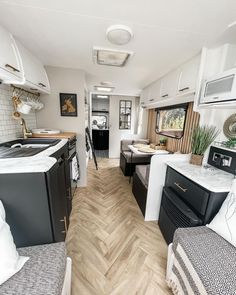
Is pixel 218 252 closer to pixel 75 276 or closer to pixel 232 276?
pixel 232 276

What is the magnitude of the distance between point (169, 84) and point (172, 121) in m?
0.66

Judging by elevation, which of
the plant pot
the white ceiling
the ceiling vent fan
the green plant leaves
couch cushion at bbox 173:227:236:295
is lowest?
couch cushion at bbox 173:227:236:295

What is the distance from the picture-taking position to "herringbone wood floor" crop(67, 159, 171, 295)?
1.16 m

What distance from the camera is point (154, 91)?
9.05 ft

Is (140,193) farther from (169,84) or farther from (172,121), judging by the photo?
(169,84)

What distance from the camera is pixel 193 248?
0.90 meters

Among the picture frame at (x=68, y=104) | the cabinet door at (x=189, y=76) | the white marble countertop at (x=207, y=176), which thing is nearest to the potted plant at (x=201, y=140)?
the white marble countertop at (x=207, y=176)

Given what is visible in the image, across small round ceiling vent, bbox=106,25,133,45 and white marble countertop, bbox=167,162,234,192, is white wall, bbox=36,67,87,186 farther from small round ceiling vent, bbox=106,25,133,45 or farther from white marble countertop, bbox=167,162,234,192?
white marble countertop, bbox=167,162,234,192

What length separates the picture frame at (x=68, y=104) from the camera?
2.31 m

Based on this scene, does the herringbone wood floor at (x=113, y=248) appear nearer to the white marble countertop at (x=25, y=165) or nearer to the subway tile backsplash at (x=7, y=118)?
the white marble countertop at (x=25, y=165)

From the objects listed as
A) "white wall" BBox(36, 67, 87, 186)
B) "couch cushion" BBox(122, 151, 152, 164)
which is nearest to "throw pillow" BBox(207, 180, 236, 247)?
"couch cushion" BBox(122, 151, 152, 164)

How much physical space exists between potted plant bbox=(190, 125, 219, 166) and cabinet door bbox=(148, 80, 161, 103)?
4.12ft

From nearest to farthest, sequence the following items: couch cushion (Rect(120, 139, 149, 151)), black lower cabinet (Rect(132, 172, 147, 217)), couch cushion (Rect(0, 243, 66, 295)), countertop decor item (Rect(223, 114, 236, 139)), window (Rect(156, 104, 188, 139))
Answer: couch cushion (Rect(0, 243, 66, 295))
countertop decor item (Rect(223, 114, 236, 139))
black lower cabinet (Rect(132, 172, 147, 217))
window (Rect(156, 104, 188, 139))
couch cushion (Rect(120, 139, 149, 151))

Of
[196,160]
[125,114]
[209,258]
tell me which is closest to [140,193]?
[196,160]
